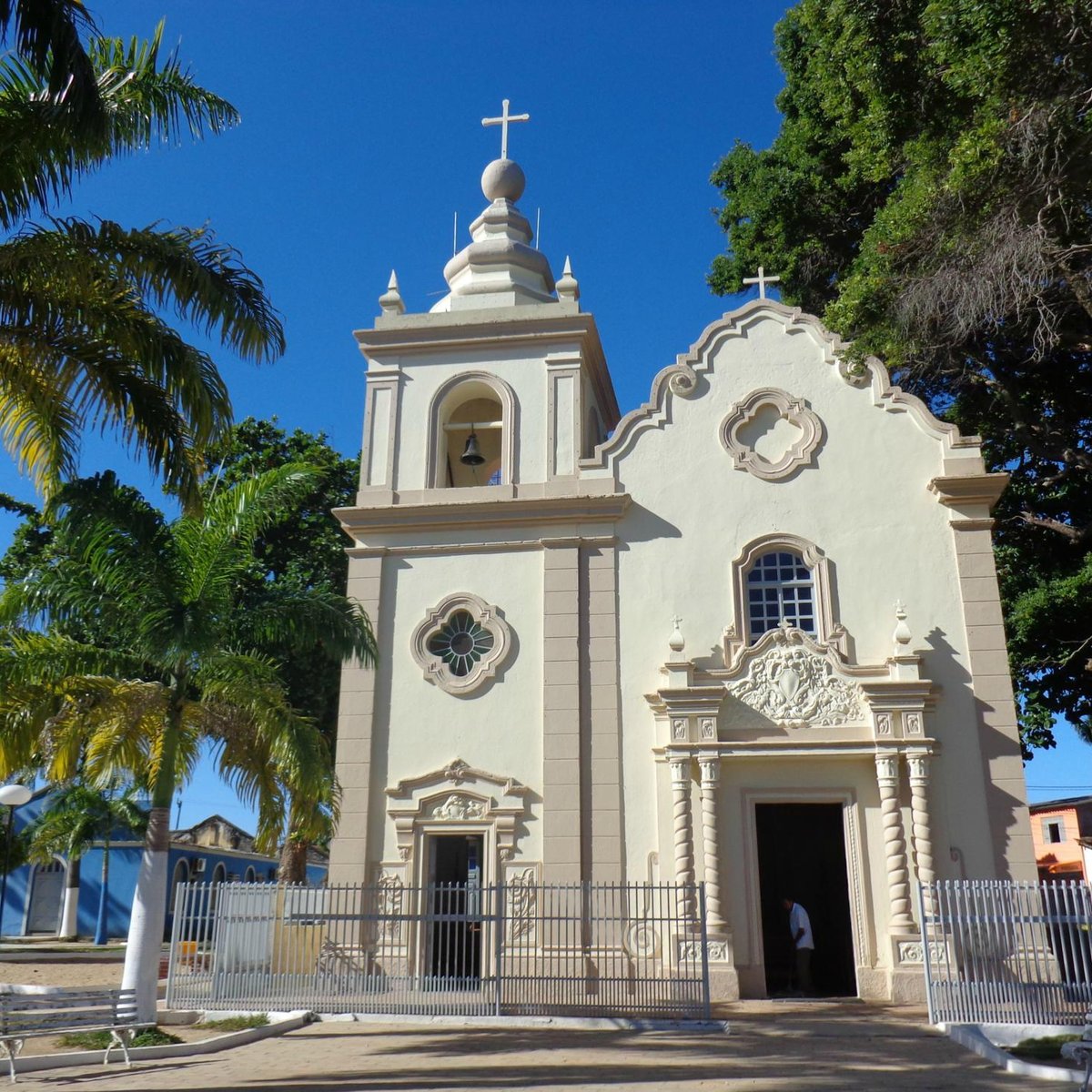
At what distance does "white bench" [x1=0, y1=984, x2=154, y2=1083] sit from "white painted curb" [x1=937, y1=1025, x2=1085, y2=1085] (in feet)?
27.1

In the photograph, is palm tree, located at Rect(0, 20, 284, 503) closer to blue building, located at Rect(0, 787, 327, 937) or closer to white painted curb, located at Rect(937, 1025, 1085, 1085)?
white painted curb, located at Rect(937, 1025, 1085, 1085)

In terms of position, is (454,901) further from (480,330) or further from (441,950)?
(480,330)

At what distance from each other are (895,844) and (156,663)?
9830 mm

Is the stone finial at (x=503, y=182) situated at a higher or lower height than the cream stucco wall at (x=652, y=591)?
higher

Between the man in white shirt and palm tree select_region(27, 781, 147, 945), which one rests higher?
palm tree select_region(27, 781, 147, 945)

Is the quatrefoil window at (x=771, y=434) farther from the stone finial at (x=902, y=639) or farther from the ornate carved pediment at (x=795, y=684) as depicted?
the stone finial at (x=902, y=639)

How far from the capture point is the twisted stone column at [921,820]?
592 inches

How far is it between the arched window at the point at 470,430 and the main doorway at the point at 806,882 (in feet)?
23.3

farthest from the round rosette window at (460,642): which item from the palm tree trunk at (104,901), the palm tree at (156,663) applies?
the palm tree trunk at (104,901)

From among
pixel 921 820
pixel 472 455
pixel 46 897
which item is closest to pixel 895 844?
pixel 921 820

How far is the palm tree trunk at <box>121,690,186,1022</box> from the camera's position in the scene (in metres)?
12.6

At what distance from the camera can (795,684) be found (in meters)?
16.3

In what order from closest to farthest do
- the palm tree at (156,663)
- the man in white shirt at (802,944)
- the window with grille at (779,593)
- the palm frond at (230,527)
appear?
the palm tree at (156,663), the palm frond at (230,527), the man in white shirt at (802,944), the window with grille at (779,593)

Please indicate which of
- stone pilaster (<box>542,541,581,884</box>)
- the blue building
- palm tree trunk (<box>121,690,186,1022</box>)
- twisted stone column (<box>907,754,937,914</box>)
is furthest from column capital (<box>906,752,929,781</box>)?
the blue building
